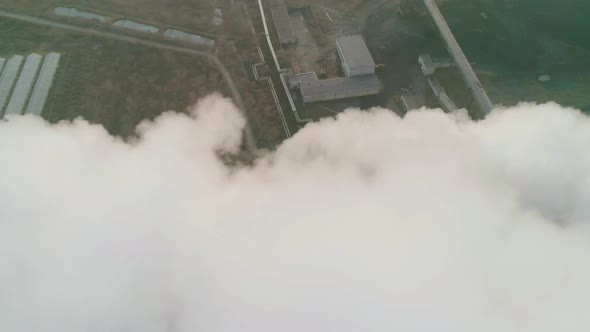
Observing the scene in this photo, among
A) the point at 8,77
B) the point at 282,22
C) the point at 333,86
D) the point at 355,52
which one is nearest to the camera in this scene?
the point at 333,86

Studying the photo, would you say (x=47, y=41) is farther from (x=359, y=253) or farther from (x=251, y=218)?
(x=359, y=253)

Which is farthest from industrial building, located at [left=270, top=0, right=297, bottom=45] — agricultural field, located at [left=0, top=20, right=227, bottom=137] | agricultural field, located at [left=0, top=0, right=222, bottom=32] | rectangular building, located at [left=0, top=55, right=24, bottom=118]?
rectangular building, located at [left=0, top=55, right=24, bottom=118]

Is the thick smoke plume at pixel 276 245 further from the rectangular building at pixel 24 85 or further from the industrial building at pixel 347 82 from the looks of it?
the industrial building at pixel 347 82

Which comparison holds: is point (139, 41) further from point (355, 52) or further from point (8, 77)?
point (355, 52)

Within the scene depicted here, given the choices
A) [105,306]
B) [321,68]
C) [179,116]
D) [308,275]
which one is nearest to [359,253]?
[308,275]

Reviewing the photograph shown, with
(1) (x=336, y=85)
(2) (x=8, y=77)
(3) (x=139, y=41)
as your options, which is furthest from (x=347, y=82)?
(2) (x=8, y=77)

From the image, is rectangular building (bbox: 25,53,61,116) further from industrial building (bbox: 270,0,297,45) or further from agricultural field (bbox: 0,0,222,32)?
industrial building (bbox: 270,0,297,45)
